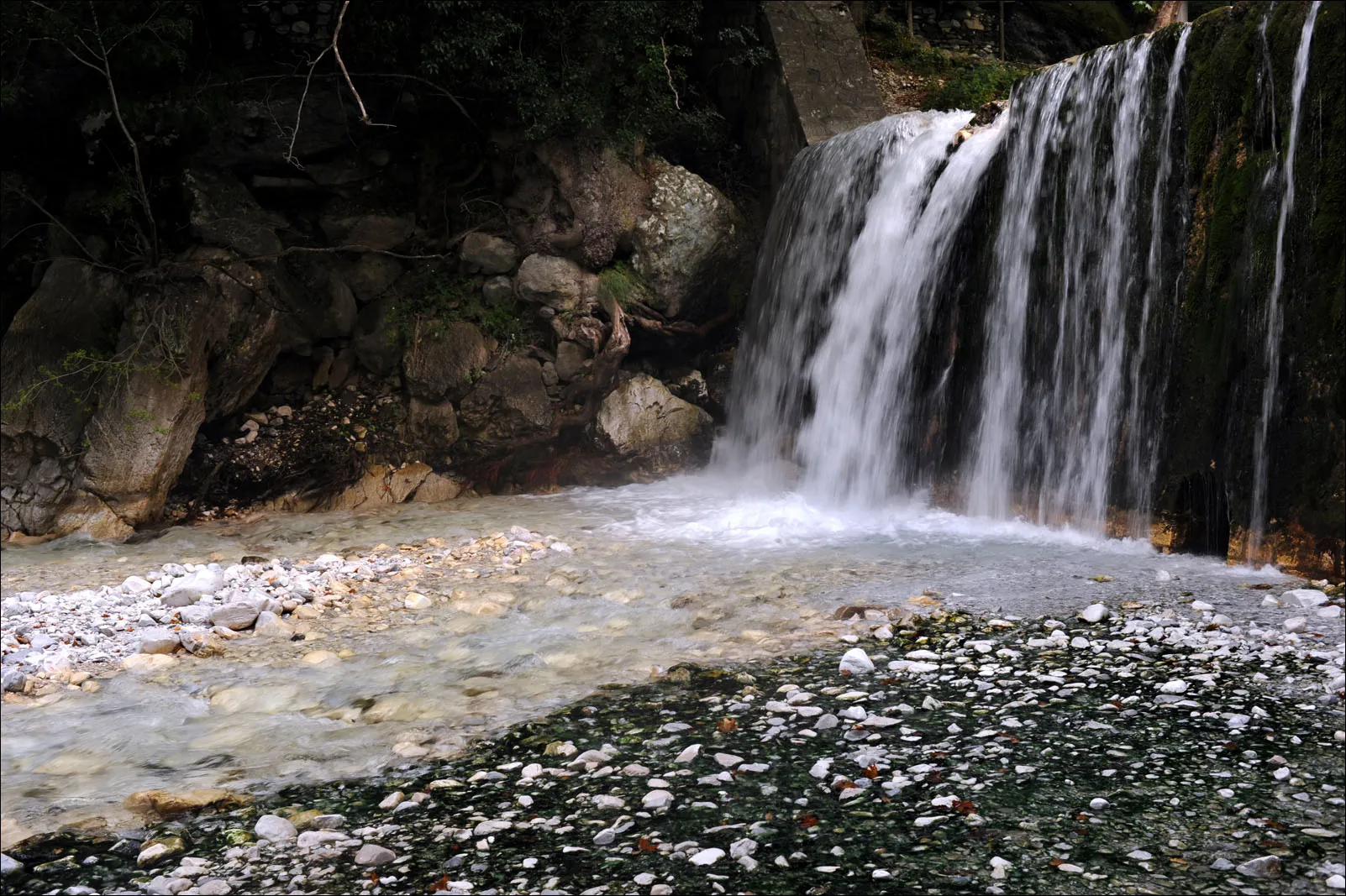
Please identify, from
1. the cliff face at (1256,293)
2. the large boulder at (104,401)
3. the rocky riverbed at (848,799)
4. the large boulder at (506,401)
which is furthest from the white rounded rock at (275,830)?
the large boulder at (506,401)

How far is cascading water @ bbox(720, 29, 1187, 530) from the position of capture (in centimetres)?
689

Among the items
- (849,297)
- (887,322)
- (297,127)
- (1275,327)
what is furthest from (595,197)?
(1275,327)

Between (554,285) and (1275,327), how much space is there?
606 centimetres

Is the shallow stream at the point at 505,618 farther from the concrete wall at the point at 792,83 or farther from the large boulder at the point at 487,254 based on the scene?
the concrete wall at the point at 792,83

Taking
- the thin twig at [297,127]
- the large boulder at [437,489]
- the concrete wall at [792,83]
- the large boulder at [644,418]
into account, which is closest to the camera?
the thin twig at [297,127]

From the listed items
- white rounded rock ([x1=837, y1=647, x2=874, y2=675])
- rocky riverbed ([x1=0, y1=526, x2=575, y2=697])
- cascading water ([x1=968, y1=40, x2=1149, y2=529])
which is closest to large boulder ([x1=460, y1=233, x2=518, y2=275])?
rocky riverbed ([x1=0, y1=526, x2=575, y2=697])

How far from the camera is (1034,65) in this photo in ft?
46.3

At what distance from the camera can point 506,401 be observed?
9852 millimetres

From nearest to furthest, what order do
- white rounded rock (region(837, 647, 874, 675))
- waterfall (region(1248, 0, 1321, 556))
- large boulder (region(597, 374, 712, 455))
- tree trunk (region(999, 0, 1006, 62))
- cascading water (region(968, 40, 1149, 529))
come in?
white rounded rock (region(837, 647, 874, 675)) < waterfall (region(1248, 0, 1321, 556)) < cascading water (region(968, 40, 1149, 529)) < large boulder (region(597, 374, 712, 455)) < tree trunk (region(999, 0, 1006, 62))

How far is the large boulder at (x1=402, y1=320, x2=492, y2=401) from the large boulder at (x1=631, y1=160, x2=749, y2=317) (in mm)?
1785

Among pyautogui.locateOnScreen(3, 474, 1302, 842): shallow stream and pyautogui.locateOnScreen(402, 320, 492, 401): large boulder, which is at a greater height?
pyautogui.locateOnScreen(402, 320, 492, 401): large boulder

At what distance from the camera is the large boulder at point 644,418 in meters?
10.3

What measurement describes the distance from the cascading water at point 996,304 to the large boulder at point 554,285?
1.96 metres

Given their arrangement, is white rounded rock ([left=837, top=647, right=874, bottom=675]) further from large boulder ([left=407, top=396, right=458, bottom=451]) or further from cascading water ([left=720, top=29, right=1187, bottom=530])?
large boulder ([left=407, top=396, right=458, bottom=451])
